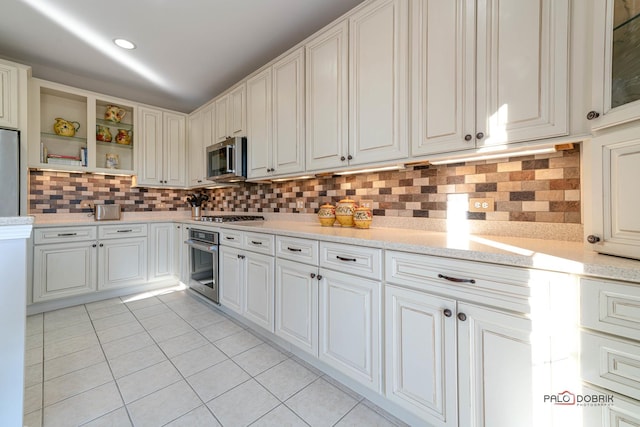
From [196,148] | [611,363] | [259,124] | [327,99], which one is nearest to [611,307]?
[611,363]

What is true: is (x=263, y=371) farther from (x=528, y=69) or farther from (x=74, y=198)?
(x=74, y=198)

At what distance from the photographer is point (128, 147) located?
134 inches

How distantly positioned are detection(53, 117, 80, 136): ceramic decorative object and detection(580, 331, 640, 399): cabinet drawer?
14.7 ft

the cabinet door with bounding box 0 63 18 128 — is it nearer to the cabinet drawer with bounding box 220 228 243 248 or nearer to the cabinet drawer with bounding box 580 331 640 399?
the cabinet drawer with bounding box 220 228 243 248

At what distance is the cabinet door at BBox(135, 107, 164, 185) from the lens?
130 inches

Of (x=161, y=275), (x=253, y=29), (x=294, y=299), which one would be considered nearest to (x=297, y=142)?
(x=253, y=29)

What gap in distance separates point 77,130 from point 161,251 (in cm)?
174

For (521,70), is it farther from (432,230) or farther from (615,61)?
(432,230)

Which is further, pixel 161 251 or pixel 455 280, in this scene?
pixel 161 251

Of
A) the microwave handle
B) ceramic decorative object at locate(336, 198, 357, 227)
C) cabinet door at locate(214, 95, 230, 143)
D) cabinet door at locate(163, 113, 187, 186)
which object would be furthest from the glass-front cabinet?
ceramic decorative object at locate(336, 198, 357, 227)

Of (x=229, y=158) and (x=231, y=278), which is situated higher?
(x=229, y=158)

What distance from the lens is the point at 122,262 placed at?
3.02 m

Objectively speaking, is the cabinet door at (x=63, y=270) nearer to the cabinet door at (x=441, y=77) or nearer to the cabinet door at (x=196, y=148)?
the cabinet door at (x=196, y=148)

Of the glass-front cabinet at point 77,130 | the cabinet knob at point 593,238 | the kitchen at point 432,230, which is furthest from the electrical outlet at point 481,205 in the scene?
→ the glass-front cabinet at point 77,130
